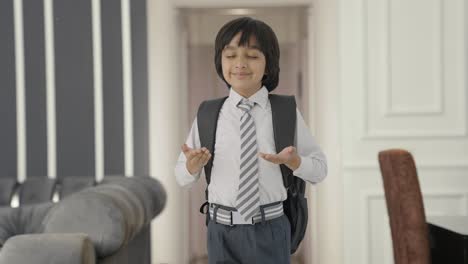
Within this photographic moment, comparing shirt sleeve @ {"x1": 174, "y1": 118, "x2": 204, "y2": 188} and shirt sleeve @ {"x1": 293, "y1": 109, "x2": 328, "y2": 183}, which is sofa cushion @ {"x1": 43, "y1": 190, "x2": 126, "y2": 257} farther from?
shirt sleeve @ {"x1": 293, "y1": 109, "x2": 328, "y2": 183}

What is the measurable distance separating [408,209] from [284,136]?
28.9 inches

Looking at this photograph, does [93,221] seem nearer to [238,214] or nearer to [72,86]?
[238,214]

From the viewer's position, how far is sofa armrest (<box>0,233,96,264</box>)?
194 cm

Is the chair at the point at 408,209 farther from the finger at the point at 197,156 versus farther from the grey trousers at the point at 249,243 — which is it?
the finger at the point at 197,156

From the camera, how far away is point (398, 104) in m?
4.00

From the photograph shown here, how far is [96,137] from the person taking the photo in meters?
4.46

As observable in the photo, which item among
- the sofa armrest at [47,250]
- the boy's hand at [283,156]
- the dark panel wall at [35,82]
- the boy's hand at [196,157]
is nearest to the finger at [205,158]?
the boy's hand at [196,157]

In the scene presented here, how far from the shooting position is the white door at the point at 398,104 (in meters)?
3.98

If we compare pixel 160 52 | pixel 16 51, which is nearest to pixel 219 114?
pixel 160 52

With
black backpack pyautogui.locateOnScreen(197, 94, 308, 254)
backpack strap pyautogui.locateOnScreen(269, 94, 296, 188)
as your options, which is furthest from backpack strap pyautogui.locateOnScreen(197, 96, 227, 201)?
backpack strap pyautogui.locateOnScreen(269, 94, 296, 188)

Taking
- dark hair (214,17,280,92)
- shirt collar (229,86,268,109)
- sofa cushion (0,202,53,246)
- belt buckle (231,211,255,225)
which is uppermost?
dark hair (214,17,280,92)

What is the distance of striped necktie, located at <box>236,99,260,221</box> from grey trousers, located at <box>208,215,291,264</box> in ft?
0.12

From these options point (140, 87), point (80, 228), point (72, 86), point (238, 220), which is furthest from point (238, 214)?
point (72, 86)

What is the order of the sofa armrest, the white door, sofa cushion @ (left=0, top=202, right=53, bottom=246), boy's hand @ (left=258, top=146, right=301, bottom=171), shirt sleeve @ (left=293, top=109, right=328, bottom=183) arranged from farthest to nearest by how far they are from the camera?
the white door
sofa cushion @ (left=0, top=202, right=53, bottom=246)
the sofa armrest
shirt sleeve @ (left=293, top=109, right=328, bottom=183)
boy's hand @ (left=258, top=146, right=301, bottom=171)
